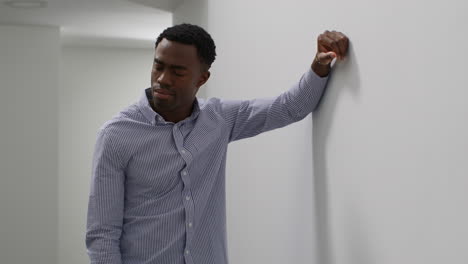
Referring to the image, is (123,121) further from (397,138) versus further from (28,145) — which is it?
(28,145)

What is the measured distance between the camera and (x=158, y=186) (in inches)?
66.7

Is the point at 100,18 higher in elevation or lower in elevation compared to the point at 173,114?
higher

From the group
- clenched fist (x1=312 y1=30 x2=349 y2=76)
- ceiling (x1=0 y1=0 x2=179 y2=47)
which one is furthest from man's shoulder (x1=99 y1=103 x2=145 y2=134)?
ceiling (x1=0 y1=0 x2=179 y2=47)

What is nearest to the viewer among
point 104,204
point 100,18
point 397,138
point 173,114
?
point 397,138

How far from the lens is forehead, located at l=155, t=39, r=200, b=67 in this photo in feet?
5.55

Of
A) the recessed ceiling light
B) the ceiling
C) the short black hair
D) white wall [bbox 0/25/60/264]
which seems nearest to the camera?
the short black hair

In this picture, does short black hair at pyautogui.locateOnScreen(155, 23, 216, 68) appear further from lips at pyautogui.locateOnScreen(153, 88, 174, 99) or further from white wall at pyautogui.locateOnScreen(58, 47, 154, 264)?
white wall at pyautogui.locateOnScreen(58, 47, 154, 264)

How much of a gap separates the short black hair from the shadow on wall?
34 centimetres

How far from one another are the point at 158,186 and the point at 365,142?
0.54 meters

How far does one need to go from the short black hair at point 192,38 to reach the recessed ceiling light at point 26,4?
285cm

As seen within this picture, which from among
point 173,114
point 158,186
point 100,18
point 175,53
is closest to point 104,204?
point 158,186

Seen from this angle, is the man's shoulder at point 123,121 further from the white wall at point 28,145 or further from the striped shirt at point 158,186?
the white wall at point 28,145

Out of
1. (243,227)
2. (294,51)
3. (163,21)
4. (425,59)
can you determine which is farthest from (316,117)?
(163,21)

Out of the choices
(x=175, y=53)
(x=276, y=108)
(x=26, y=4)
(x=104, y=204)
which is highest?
(x=26, y=4)
